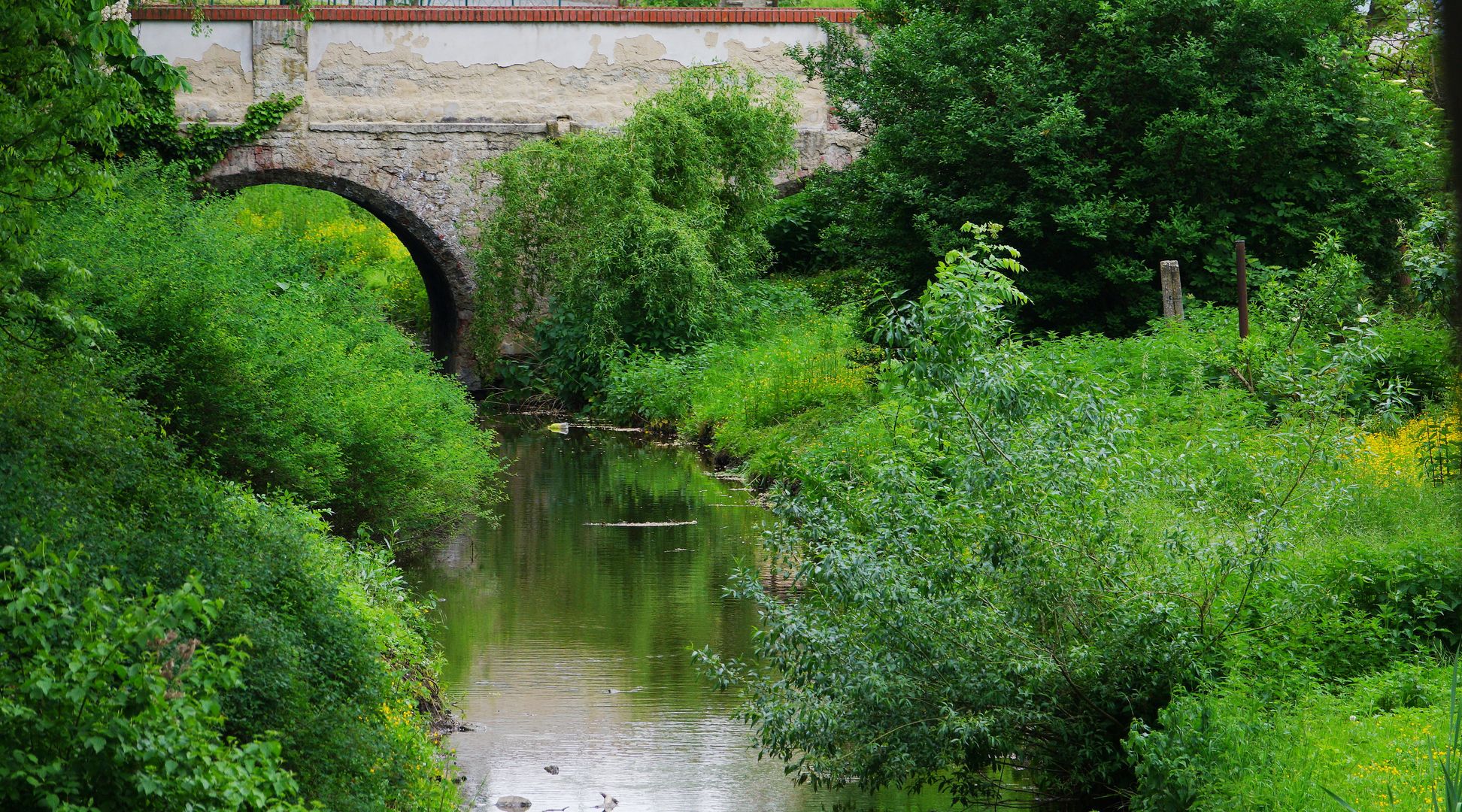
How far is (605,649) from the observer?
8.57 metres

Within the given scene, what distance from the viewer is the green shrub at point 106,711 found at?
369 cm

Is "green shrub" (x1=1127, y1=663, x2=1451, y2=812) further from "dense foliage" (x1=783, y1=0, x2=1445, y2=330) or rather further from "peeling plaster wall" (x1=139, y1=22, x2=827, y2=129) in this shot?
"peeling plaster wall" (x1=139, y1=22, x2=827, y2=129)

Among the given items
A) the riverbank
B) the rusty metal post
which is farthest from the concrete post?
the riverbank

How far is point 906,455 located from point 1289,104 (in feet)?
26.8

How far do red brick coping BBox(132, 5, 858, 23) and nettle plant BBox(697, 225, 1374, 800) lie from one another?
16.9 meters

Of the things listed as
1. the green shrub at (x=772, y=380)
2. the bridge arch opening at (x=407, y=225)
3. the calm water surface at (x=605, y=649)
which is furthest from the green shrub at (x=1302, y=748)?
the bridge arch opening at (x=407, y=225)

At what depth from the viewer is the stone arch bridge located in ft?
70.2

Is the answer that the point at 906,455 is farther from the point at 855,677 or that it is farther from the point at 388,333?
the point at 388,333

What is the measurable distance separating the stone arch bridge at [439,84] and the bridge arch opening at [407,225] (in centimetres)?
2

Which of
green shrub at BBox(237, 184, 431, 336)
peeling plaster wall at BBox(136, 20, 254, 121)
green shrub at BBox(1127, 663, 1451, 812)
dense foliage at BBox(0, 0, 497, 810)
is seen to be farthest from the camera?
green shrub at BBox(237, 184, 431, 336)

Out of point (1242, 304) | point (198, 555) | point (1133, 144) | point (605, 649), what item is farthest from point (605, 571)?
point (1133, 144)

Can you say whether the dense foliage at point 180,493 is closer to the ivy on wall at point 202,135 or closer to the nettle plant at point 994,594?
the nettle plant at point 994,594

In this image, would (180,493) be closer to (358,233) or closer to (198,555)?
(198,555)

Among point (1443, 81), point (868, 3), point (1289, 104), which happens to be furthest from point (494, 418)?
point (1443, 81)
